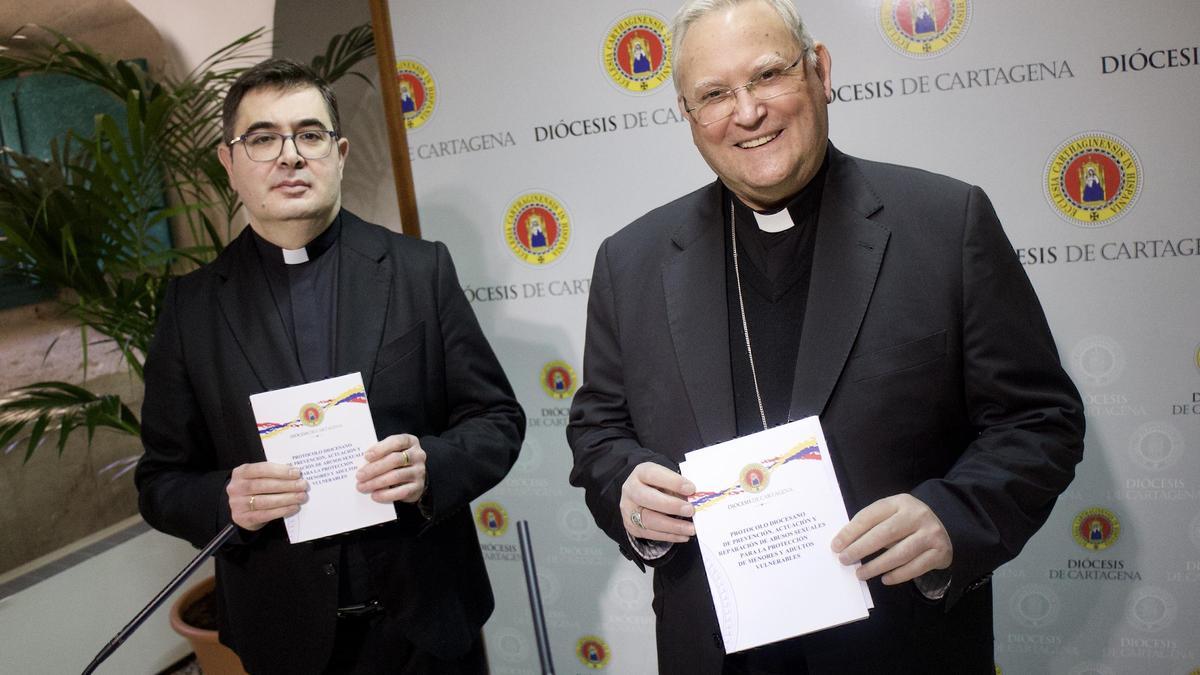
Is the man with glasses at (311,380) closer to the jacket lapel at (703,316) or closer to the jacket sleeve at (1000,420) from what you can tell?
the jacket lapel at (703,316)

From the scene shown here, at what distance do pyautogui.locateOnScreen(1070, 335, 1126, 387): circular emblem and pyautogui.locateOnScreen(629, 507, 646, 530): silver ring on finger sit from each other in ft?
5.70

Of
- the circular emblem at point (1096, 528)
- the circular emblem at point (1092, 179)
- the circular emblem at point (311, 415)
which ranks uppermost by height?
the circular emblem at point (1092, 179)

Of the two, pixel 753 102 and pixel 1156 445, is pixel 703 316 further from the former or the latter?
pixel 1156 445

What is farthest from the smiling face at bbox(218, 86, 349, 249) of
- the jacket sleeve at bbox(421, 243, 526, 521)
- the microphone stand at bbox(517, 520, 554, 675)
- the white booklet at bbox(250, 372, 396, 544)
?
the microphone stand at bbox(517, 520, 554, 675)

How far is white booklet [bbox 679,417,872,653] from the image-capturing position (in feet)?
4.46

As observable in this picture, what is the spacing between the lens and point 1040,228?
2.57 meters

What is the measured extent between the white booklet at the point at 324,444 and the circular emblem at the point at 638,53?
151cm

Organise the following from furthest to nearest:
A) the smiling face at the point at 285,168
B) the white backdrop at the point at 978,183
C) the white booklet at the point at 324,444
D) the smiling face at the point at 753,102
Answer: the white backdrop at the point at 978,183 < the smiling face at the point at 285,168 < the white booklet at the point at 324,444 < the smiling face at the point at 753,102

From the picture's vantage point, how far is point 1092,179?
248 cm

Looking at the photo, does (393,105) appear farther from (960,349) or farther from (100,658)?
(960,349)

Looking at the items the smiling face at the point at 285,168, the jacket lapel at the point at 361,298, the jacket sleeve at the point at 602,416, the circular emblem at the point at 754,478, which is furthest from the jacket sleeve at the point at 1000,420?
the smiling face at the point at 285,168

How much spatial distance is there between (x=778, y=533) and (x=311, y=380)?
1.22 meters

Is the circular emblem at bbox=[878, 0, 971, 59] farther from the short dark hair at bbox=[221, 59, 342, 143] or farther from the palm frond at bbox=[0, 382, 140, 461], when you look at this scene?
the palm frond at bbox=[0, 382, 140, 461]

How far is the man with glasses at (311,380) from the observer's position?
80.0 inches
